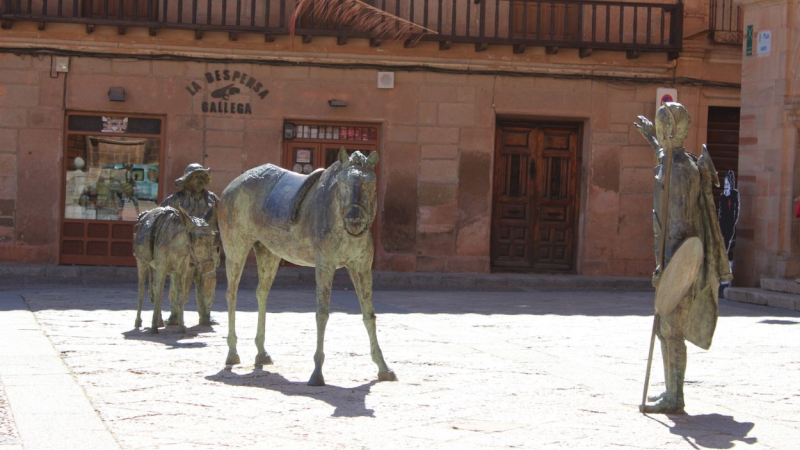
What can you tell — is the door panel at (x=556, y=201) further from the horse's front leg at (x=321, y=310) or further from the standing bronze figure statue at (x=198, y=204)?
the horse's front leg at (x=321, y=310)

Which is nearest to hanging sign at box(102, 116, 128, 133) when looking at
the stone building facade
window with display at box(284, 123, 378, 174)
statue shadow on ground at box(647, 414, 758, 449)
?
the stone building facade

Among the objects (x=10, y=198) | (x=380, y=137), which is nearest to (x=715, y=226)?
(x=380, y=137)

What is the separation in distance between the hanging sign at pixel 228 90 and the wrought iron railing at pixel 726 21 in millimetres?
8130

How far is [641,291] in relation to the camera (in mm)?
18562

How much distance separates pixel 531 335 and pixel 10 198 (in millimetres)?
11046

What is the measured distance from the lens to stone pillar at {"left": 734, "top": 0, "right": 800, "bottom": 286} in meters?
16.4

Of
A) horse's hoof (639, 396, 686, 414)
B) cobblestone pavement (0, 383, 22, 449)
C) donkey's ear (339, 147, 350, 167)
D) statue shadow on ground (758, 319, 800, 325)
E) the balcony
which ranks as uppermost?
the balcony

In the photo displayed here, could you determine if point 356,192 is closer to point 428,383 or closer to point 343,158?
point 343,158

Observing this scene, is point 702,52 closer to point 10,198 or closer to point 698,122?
point 698,122

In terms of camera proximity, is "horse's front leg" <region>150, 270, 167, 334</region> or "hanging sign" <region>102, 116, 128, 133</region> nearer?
"horse's front leg" <region>150, 270, 167, 334</region>

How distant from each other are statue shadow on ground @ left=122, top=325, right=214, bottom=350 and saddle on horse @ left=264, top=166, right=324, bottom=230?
188 centimetres

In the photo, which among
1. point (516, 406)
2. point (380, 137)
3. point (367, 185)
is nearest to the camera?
point (516, 406)

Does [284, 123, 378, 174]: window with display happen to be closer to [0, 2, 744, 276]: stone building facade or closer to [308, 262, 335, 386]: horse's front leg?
[0, 2, 744, 276]: stone building facade

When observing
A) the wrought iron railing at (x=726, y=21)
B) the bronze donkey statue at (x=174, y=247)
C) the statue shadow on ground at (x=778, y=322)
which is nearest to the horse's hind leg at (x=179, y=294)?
the bronze donkey statue at (x=174, y=247)
